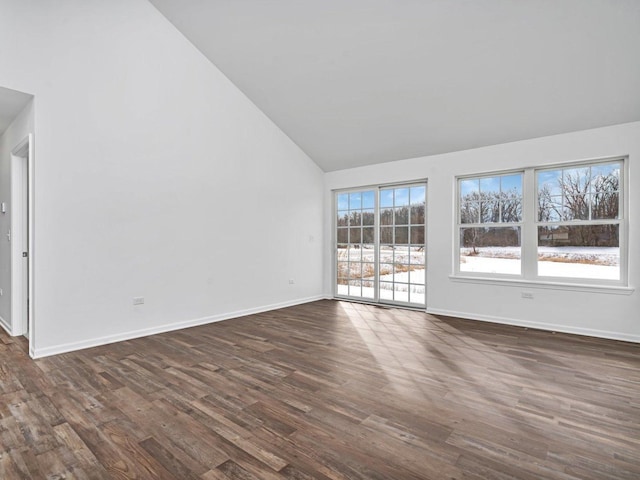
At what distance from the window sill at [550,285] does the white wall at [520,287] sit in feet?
0.15

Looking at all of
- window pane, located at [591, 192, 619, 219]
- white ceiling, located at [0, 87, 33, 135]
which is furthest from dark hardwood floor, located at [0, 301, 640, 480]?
white ceiling, located at [0, 87, 33, 135]

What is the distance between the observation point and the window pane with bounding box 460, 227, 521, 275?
5055 mm

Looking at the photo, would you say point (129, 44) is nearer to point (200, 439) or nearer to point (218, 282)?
point (218, 282)

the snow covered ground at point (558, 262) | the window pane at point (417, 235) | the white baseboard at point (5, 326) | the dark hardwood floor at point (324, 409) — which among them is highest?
the window pane at point (417, 235)

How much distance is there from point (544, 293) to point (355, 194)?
3.55 meters

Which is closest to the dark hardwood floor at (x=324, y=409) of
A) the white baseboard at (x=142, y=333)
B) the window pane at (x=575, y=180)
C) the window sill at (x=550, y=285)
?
the white baseboard at (x=142, y=333)

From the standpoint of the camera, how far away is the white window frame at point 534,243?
4.28m

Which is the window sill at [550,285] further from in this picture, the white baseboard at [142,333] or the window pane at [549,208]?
the white baseboard at [142,333]

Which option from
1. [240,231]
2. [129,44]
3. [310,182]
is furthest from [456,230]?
[129,44]

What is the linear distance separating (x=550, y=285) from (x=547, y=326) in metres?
0.55

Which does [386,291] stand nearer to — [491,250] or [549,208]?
[491,250]

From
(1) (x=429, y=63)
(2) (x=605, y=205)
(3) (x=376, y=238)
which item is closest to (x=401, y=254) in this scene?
(3) (x=376, y=238)

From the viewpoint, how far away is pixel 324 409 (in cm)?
247

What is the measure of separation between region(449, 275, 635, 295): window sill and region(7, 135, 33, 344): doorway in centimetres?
572
